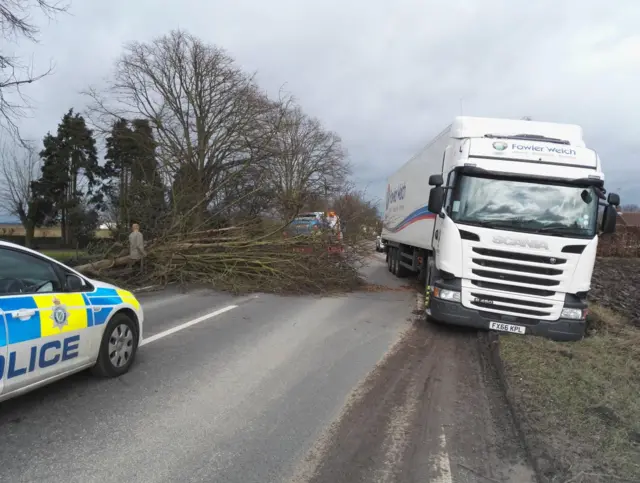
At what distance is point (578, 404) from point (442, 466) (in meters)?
1.87

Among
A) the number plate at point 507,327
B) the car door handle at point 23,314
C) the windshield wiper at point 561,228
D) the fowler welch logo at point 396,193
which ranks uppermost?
the fowler welch logo at point 396,193

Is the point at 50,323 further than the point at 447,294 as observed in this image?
No

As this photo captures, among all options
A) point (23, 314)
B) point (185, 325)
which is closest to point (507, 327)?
point (185, 325)

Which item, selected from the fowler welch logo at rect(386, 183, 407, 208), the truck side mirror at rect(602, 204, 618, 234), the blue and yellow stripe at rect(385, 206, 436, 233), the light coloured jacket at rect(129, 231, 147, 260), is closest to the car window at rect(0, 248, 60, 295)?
the blue and yellow stripe at rect(385, 206, 436, 233)

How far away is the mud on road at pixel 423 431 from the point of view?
142 inches

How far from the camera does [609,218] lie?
7.64 metres

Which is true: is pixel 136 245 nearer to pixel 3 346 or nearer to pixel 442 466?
pixel 3 346

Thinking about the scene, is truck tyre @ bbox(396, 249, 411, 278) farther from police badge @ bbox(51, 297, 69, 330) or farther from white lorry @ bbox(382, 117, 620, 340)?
police badge @ bbox(51, 297, 69, 330)

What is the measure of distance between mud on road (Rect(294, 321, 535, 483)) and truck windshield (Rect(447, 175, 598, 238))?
2319 millimetres

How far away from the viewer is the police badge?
426cm

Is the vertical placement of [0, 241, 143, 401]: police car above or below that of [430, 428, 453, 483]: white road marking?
above

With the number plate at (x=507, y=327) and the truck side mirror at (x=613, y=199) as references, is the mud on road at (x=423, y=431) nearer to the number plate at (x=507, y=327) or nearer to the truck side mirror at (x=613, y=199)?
the number plate at (x=507, y=327)

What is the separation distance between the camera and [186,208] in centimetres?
1501

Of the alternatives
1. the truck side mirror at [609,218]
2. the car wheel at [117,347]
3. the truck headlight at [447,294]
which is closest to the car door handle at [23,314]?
the car wheel at [117,347]
